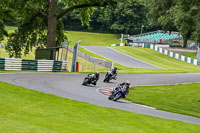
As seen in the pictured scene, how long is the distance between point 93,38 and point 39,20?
6027cm

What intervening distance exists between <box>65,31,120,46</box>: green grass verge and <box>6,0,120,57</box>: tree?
53.7 m

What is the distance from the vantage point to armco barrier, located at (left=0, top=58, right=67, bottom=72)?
96.8 feet

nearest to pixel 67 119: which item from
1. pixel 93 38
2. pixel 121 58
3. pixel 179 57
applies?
pixel 121 58

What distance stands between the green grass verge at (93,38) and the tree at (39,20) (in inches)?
2115

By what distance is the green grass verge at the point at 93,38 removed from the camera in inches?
3868

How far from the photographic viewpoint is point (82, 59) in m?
50.1

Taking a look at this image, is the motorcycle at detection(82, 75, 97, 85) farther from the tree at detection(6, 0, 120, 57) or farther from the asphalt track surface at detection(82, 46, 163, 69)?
the asphalt track surface at detection(82, 46, 163, 69)

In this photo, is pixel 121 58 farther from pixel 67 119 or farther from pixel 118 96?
pixel 67 119

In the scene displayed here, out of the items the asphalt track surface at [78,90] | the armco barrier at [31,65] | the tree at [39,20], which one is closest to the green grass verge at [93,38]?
the tree at [39,20]

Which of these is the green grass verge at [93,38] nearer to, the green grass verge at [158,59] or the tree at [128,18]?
the tree at [128,18]

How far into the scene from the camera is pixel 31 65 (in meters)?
31.0

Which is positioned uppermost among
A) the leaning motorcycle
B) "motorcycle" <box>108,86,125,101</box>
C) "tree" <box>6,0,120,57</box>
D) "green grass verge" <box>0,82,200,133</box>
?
"tree" <box>6,0,120,57</box>

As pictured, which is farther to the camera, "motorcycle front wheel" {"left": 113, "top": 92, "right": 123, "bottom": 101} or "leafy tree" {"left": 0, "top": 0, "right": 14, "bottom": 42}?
"leafy tree" {"left": 0, "top": 0, "right": 14, "bottom": 42}

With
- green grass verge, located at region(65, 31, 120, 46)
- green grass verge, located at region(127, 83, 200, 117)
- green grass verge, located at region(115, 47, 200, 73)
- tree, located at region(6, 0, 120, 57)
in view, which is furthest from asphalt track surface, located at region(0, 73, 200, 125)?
green grass verge, located at region(65, 31, 120, 46)
